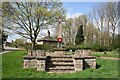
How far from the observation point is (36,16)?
76.1 ft

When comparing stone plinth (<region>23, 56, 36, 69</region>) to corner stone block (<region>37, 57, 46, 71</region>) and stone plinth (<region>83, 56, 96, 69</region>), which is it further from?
stone plinth (<region>83, 56, 96, 69</region>)

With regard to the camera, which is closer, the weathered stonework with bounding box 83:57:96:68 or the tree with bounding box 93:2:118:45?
the weathered stonework with bounding box 83:57:96:68

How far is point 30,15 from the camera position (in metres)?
23.1

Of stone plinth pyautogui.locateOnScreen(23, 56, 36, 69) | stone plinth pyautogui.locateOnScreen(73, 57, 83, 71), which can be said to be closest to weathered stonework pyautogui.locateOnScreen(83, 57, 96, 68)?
stone plinth pyautogui.locateOnScreen(73, 57, 83, 71)

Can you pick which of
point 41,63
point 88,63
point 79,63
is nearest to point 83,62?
point 88,63

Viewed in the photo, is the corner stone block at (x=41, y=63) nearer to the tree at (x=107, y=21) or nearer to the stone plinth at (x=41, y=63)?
the stone plinth at (x=41, y=63)

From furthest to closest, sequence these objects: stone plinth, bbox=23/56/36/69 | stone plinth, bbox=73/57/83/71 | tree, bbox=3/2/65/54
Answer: tree, bbox=3/2/65/54 < stone plinth, bbox=23/56/36/69 < stone plinth, bbox=73/57/83/71

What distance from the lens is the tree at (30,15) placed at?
2305cm

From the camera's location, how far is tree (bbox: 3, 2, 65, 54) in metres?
23.0

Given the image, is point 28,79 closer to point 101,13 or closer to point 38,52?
point 38,52

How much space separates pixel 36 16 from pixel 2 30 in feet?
15.4

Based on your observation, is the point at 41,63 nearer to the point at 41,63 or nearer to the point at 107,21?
the point at 41,63

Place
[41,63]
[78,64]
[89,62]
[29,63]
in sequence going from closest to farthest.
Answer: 1. [41,63]
2. [78,64]
3. [29,63]
4. [89,62]

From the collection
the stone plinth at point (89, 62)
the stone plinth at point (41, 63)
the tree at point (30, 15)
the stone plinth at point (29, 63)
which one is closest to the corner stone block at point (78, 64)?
the stone plinth at point (89, 62)
